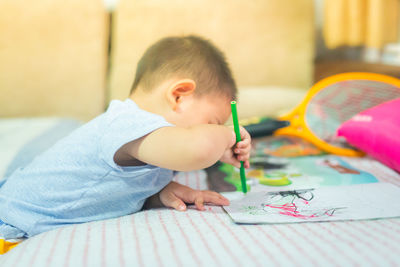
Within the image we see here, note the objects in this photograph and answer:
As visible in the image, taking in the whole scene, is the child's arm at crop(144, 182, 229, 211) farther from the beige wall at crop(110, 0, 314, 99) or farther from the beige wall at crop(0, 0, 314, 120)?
the beige wall at crop(110, 0, 314, 99)

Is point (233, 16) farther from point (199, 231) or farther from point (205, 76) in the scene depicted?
point (199, 231)

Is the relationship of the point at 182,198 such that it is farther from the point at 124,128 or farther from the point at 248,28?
the point at 248,28

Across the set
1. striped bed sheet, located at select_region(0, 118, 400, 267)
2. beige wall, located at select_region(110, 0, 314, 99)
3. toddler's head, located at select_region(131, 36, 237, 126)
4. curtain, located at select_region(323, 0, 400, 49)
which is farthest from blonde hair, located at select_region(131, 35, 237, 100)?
curtain, located at select_region(323, 0, 400, 49)

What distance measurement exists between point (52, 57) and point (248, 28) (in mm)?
851

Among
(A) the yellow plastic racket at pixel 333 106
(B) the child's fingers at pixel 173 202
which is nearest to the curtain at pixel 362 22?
(A) the yellow plastic racket at pixel 333 106

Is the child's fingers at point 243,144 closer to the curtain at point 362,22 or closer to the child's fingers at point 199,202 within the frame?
the child's fingers at point 199,202

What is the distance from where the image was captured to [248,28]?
1647mm

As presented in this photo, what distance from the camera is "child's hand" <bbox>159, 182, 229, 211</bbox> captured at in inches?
25.2

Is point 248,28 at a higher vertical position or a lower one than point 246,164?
higher

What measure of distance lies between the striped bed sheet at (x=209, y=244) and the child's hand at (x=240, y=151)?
0.12 metres

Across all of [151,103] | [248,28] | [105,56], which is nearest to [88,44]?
[105,56]

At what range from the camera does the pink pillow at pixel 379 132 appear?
2.61 ft

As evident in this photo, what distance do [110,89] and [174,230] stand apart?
3.34 ft

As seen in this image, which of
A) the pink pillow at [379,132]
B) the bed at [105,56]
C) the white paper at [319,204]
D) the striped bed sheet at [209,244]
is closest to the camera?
the striped bed sheet at [209,244]
